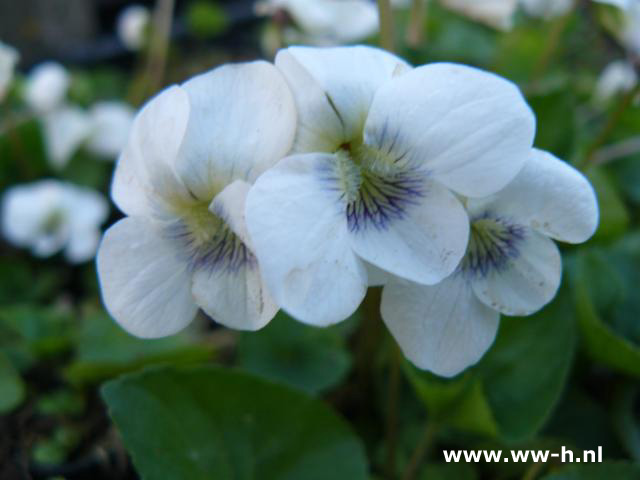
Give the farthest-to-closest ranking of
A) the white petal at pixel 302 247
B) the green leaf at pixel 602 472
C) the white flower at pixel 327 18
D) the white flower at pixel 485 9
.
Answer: the white flower at pixel 485 9 → the white flower at pixel 327 18 → the green leaf at pixel 602 472 → the white petal at pixel 302 247

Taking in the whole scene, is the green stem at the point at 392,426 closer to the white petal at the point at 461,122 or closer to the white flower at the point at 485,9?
the white petal at the point at 461,122

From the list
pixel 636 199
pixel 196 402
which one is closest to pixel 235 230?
pixel 196 402

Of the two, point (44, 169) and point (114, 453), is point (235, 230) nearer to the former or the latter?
point (114, 453)

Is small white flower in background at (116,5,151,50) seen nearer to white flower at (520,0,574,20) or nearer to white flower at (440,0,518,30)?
white flower at (440,0,518,30)

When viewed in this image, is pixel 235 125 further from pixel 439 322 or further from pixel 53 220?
pixel 53 220

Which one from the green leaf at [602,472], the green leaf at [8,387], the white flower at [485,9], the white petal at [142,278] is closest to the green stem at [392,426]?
the green leaf at [602,472]

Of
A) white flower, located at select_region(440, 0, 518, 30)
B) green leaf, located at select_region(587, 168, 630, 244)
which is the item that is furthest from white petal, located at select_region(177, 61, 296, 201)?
white flower, located at select_region(440, 0, 518, 30)
